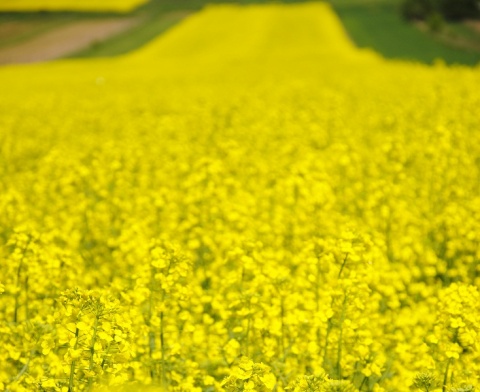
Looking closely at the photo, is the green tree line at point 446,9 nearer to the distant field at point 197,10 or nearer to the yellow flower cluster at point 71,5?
the distant field at point 197,10

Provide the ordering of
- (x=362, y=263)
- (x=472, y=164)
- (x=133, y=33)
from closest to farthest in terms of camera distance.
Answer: (x=362, y=263) → (x=472, y=164) → (x=133, y=33)

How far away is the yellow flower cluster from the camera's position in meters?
43.0

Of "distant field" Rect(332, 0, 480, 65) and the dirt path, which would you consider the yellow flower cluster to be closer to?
the dirt path

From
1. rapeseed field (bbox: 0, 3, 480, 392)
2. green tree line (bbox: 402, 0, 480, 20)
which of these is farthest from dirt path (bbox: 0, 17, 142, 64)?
rapeseed field (bbox: 0, 3, 480, 392)

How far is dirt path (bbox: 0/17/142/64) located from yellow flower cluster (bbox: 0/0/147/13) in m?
2.64

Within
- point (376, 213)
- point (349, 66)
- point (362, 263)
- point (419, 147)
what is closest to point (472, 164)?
point (419, 147)

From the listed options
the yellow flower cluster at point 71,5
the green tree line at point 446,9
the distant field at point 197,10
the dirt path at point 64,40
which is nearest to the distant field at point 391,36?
the distant field at point 197,10

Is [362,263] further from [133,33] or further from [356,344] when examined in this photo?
[133,33]

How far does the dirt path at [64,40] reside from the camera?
109ft

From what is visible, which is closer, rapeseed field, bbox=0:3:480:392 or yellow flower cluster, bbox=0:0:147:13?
rapeseed field, bbox=0:3:480:392

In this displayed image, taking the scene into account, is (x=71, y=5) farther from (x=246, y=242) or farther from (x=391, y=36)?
(x=246, y=242)

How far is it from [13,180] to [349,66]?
16.0 meters

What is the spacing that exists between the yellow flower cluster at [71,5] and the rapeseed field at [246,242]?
30070 mm

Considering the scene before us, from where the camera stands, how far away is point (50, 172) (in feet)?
28.4
